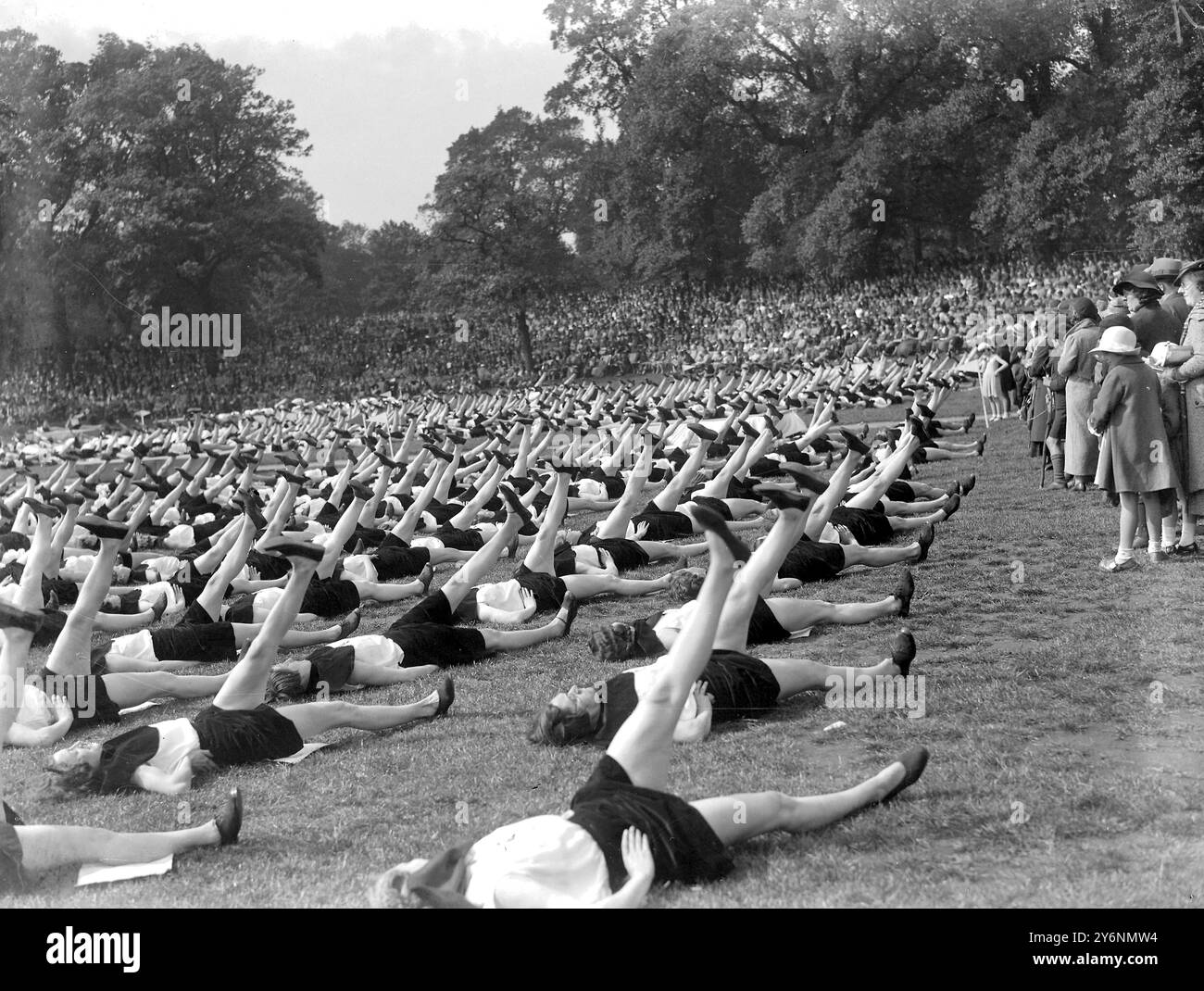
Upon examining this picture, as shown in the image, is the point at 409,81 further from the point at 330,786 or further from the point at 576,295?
the point at 576,295

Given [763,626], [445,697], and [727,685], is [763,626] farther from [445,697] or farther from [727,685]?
[445,697]

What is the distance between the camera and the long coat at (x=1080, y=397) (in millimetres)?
11289

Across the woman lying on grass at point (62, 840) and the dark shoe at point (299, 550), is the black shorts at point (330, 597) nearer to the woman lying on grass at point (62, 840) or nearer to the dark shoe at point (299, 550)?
the dark shoe at point (299, 550)

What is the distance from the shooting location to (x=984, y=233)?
4041 cm

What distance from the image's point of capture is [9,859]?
16.0 ft

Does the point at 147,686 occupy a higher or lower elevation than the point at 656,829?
lower

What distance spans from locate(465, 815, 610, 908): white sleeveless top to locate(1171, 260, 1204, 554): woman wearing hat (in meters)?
6.35

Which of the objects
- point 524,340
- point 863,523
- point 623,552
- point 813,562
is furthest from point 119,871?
point 524,340

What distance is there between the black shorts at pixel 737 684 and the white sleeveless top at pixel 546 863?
2.00 m

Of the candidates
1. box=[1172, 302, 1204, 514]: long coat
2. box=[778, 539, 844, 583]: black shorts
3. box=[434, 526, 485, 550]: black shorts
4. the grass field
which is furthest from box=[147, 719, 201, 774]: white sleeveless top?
box=[1172, 302, 1204, 514]: long coat

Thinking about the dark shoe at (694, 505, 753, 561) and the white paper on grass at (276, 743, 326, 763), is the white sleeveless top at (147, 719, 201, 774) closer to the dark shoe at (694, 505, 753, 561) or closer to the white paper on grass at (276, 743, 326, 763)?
the white paper on grass at (276, 743, 326, 763)

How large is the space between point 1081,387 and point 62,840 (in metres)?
9.54

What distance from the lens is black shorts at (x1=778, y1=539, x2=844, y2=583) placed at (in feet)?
30.5

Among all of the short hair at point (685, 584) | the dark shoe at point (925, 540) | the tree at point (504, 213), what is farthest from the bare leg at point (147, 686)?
the tree at point (504, 213)
